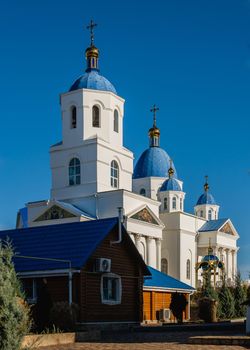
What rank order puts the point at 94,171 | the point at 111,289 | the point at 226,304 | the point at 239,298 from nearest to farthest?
the point at 111,289 < the point at 226,304 < the point at 239,298 < the point at 94,171

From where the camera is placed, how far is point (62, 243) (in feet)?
81.8

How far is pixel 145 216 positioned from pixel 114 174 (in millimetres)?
4008

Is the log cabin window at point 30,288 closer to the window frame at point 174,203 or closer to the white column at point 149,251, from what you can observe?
the white column at point 149,251

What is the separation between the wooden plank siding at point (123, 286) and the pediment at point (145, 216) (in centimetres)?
1890

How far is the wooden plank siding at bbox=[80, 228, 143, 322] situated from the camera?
24.1 metres

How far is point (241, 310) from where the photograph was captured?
4494 cm

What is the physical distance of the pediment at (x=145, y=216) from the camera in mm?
46925

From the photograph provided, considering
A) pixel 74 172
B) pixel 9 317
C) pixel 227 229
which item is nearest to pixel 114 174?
pixel 74 172

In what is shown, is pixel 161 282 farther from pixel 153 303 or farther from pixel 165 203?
pixel 165 203

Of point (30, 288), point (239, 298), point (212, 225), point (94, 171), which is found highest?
point (94, 171)

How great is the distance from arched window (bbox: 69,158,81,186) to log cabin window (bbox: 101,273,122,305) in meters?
22.0

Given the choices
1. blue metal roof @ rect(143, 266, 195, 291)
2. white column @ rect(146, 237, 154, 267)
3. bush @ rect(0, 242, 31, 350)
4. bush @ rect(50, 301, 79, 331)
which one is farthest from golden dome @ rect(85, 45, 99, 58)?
bush @ rect(0, 242, 31, 350)

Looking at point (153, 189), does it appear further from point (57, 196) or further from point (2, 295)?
point (2, 295)

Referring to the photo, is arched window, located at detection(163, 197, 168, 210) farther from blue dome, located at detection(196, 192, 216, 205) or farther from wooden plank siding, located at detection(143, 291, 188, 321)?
Answer: wooden plank siding, located at detection(143, 291, 188, 321)
